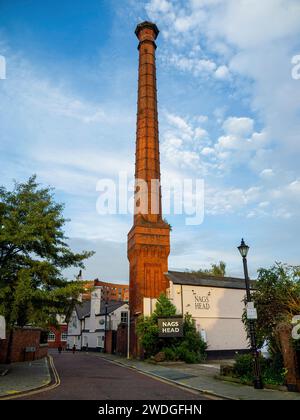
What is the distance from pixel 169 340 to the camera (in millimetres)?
26375

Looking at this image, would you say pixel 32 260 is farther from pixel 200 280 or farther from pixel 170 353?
pixel 200 280

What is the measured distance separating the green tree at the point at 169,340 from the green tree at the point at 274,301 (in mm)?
11457

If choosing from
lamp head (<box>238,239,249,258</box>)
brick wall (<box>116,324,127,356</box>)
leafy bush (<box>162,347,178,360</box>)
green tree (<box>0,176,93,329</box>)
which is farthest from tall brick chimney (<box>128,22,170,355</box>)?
lamp head (<box>238,239,249,258</box>)

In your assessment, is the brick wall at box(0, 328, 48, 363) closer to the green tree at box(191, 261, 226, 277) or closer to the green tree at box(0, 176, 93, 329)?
the green tree at box(0, 176, 93, 329)

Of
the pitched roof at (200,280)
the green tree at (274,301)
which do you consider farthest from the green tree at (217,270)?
the green tree at (274,301)

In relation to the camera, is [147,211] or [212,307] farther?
[147,211]

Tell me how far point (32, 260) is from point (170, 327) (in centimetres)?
1389

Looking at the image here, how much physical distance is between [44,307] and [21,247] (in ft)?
Result: 10.3

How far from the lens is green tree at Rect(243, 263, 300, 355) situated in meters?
14.2

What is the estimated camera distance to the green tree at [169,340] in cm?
2522

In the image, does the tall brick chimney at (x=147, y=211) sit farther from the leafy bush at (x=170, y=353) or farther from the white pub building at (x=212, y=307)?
the leafy bush at (x=170, y=353)

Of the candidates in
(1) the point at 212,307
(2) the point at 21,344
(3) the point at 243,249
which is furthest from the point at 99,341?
(3) the point at 243,249

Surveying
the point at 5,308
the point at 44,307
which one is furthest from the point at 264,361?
the point at 5,308

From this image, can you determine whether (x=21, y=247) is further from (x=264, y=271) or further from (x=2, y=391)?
(x=264, y=271)
